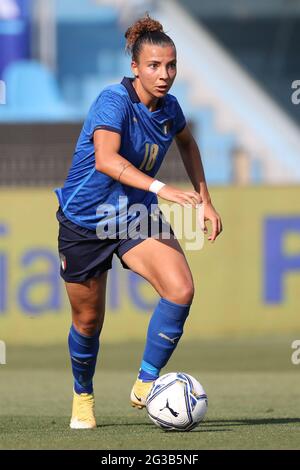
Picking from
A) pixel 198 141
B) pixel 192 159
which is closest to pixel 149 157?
pixel 192 159

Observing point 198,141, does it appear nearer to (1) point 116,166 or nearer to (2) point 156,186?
(1) point 116,166

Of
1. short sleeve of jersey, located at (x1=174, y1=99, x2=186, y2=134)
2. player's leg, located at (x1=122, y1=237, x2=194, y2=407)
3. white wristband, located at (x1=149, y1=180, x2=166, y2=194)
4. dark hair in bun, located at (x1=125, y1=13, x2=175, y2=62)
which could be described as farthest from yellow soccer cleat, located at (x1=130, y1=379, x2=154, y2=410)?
dark hair in bun, located at (x1=125, y1=13, x2=175, y2=62)

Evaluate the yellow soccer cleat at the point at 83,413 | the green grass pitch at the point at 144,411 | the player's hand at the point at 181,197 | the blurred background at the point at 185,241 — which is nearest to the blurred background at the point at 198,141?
the blurred background at the point at 185,241

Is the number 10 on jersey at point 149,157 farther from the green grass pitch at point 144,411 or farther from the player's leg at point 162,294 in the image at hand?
the green grass pitch at point 144,411

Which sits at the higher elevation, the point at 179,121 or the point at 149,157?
the point at 179,121

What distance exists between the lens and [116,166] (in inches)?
248

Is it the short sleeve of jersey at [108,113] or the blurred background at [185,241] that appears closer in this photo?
the short sleeve of jersey at [108,113]

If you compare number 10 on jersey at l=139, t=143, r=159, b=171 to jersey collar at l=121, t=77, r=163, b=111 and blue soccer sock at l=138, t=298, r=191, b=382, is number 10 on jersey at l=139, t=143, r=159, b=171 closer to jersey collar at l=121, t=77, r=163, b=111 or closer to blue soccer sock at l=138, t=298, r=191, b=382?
jersey collar at l=121, t=77, r=163, b=111

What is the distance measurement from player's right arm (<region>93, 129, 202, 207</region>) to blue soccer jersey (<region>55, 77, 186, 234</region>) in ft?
0.28

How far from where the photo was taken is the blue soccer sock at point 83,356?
701 cm

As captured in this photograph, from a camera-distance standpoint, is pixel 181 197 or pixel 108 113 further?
pixel 108 113

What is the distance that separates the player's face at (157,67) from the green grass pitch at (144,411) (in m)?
1.89

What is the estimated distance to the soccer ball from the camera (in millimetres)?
6309

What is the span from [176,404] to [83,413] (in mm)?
879
